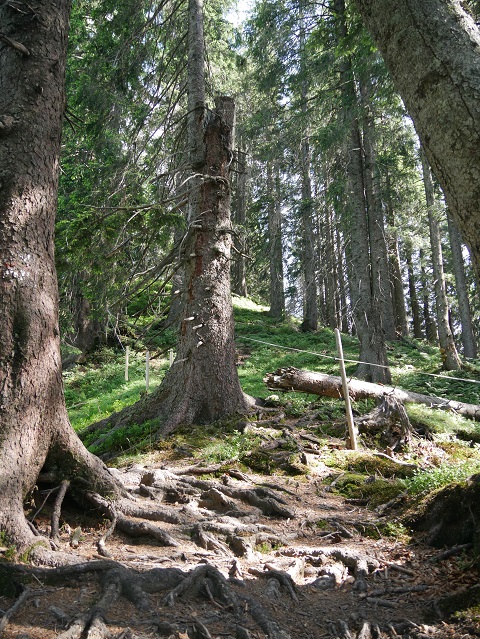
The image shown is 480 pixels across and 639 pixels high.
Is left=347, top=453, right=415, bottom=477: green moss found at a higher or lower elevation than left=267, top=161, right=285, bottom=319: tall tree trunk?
lower

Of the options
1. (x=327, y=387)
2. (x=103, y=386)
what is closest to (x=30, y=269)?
(x=327, y=387)

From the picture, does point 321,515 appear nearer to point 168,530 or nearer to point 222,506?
point 222,506

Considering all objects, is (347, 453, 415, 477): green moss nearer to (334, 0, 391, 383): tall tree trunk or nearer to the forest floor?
the forest floor

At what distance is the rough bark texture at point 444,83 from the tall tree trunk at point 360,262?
31.9ft

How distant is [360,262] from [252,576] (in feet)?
32.5

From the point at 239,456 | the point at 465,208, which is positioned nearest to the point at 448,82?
the point at 465,208

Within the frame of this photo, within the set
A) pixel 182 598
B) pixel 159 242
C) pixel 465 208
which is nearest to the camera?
pixel 465 208

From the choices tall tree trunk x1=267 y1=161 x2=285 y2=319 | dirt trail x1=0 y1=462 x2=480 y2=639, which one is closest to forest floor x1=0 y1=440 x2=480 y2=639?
dirt trail x1=0 y1=462 x2=480 y2=639

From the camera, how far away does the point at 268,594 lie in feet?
11.3

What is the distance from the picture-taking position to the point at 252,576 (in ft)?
12.3

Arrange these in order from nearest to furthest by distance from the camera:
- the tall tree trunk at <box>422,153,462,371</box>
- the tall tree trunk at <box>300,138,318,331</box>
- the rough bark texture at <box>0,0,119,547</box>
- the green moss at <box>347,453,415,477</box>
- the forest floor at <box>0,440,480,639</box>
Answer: the forest floor at <box>0,440,480,639</box> < the rough bark texture at <box>0,0,119,547</box> < the green moss at <box>347,453,415,477</box> < the tall tree trunk at <box>422,153,462,371</box> < the tall tree trunk at <box>300,138,318,331</box>

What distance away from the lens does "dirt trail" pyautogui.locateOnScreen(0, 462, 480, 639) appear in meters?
2.85

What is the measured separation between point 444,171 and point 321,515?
401cm

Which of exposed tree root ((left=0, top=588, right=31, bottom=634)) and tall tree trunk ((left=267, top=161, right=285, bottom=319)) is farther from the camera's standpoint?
tall tree trunk ((left=267, top=161, right=285, bottom=319))
